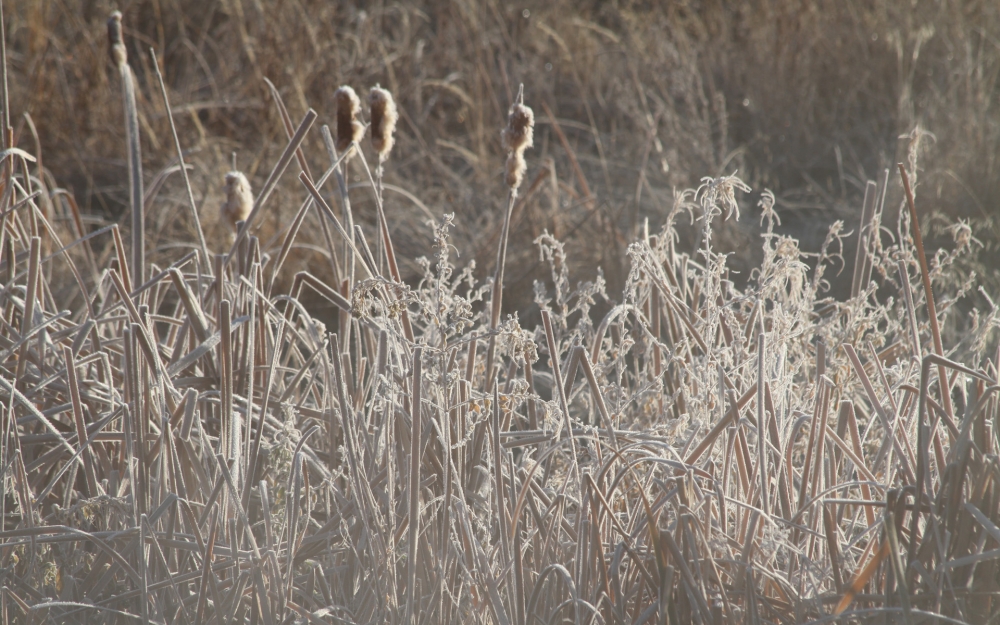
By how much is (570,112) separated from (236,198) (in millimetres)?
3133

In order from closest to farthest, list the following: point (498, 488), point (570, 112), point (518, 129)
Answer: point (498, 488)
point (518, 129)
point (570, 112)

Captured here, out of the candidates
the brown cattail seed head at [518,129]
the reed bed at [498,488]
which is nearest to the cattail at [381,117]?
the reed bed at [498,488]

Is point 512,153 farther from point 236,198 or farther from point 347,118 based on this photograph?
point 236,198

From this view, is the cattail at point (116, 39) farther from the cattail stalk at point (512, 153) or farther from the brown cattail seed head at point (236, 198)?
the cattail stalk at point (512, 153)

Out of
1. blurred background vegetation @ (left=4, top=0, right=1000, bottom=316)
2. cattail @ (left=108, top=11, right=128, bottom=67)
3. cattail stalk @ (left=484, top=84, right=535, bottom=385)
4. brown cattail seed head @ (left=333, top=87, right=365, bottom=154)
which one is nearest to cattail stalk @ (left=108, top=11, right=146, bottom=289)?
cattail @ (left=108, top=11, right=128, bottom=67)

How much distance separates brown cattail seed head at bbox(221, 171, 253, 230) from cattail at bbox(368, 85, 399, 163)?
21 cm

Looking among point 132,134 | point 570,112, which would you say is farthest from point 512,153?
point 570,112

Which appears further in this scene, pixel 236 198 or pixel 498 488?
pixel 236 198

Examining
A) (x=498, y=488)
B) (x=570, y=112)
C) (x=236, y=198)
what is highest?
(x=570, y=112)

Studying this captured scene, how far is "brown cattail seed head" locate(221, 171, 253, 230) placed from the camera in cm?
106

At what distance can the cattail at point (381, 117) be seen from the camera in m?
0.95

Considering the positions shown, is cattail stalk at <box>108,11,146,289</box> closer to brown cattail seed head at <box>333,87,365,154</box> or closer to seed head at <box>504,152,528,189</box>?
brown cattail seed head at <box>333,87,365,154</box>

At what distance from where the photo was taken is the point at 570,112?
13.2 feet

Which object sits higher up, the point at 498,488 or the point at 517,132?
the point at 517,132
